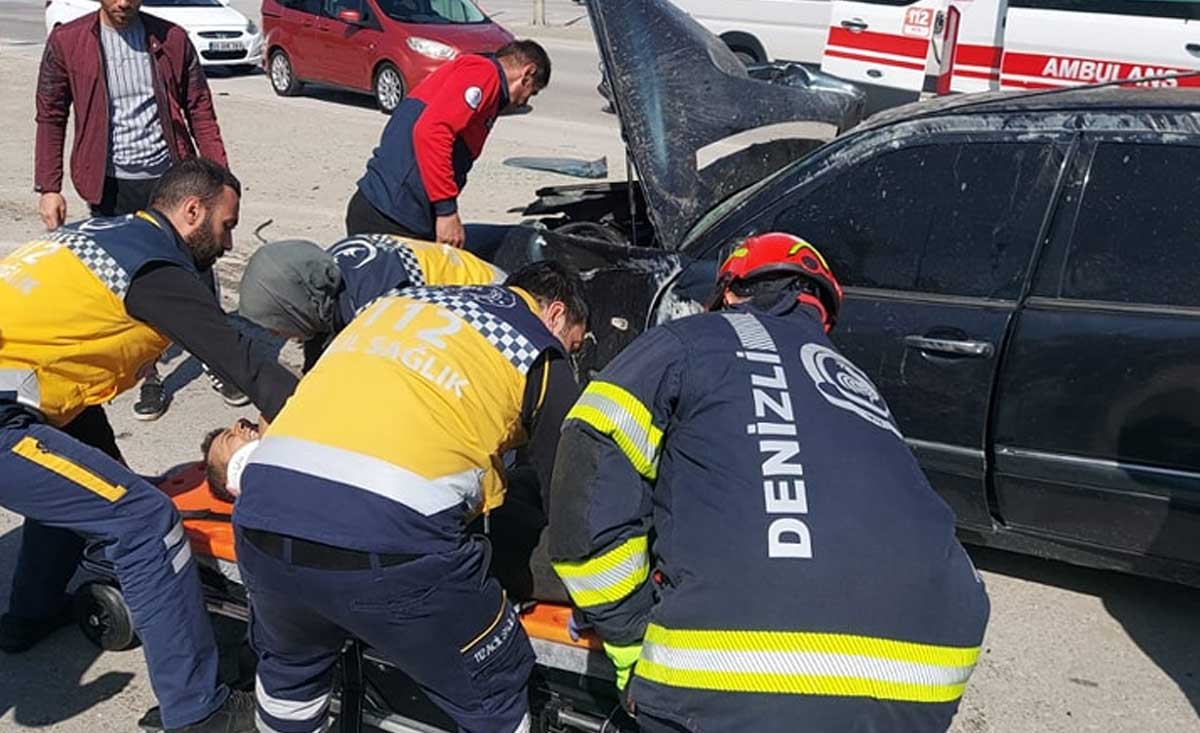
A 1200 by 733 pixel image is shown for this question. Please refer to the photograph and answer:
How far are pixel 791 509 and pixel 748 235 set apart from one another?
7.30 feet

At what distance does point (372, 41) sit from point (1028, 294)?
11195 millimetres

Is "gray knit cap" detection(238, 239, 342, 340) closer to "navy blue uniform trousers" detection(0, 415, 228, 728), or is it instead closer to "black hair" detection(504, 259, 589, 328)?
"navy blue uniform trousers" detection(0, 415, 228, 728)

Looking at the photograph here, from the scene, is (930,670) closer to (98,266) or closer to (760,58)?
(98,266)

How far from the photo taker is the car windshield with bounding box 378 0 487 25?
1374 centimetres

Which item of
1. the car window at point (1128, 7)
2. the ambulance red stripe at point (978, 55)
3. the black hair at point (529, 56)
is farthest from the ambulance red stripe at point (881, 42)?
the black hair at point (529, 56)

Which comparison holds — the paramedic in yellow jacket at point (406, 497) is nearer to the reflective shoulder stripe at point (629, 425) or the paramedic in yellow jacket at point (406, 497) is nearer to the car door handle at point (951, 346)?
the reflective shoulder stripe at point (629, 425)

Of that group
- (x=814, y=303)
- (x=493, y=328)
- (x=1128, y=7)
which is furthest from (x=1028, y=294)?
(x=1128, y=7)

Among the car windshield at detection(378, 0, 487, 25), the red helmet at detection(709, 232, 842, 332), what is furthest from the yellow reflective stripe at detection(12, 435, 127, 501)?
the car windshield at detection(378, 0, 487, 25)

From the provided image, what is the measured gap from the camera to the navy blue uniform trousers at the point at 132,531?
301 centimetres

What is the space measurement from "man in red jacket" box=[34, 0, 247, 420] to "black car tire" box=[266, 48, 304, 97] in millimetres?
9935

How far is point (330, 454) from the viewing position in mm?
2334

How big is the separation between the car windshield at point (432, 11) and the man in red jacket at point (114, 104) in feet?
29.2

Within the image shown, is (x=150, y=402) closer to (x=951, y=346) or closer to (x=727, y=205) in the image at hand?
(x=727, y=205)

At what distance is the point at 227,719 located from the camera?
3105 mm
